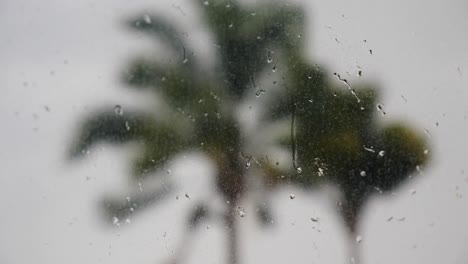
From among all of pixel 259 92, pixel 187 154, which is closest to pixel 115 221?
pixel 187 154

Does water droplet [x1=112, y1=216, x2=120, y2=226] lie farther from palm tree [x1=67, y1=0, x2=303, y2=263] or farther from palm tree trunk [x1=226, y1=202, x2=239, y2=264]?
palm tree trunk [x1=226, y1=202, x2=239, y2=264]

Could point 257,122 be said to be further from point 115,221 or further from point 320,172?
point 115,221

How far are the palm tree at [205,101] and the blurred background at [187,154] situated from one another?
0.01 m

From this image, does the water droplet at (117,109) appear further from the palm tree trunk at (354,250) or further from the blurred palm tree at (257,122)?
the palm tree trunk at (354,250)

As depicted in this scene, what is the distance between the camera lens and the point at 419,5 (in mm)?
608

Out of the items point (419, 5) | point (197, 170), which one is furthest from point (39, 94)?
point (419, 5)

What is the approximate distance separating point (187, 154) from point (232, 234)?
4.8 inches

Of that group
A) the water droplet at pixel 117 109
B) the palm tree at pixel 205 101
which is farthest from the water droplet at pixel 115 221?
the water droplet at pixel 117 109

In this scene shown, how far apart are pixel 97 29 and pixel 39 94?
0.11m

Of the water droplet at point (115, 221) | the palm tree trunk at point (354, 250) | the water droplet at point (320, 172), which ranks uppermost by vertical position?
the water droplet at point (320, 172)

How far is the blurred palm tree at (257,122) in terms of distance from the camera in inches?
21.8

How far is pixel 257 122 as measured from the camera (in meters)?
0.59

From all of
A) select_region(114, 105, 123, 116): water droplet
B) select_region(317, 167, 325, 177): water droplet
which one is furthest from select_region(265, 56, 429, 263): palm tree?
select_region(114, 105, 123, 116): water droplet

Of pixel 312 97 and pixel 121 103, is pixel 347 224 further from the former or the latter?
pixel 121 103
